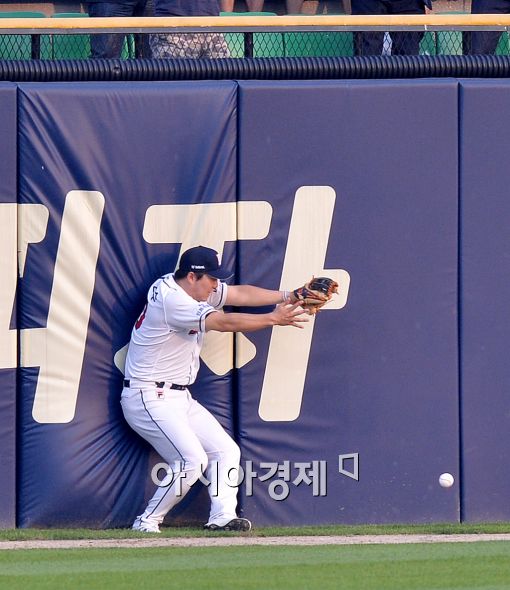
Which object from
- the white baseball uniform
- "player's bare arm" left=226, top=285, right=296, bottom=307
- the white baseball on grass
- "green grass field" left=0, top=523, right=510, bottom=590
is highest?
"player's bare arm" left=226, top=285, right=296, bottom=307

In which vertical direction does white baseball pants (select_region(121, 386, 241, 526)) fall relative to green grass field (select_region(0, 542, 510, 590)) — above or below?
above

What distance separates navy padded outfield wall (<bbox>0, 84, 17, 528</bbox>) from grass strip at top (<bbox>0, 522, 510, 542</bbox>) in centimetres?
27

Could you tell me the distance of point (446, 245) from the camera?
7.64 m

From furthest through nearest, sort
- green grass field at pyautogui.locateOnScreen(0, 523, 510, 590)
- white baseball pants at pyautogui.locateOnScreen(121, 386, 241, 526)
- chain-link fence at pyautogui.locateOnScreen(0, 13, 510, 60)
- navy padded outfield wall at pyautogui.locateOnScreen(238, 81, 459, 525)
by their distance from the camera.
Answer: chain-link fence at pyautogui.locateOnScreen(0, 13, 510, 60) → navy padded outfield wall at pyautogui.locateOnScreen(238, 81, 459, 525) → white baseball pants at pyautogui.locateOnScreen(121, 386, 241, 526) → green grass field at pyautogui.locateOnScreen(0, 523, 510, 590)

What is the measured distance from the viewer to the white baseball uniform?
23.6ft

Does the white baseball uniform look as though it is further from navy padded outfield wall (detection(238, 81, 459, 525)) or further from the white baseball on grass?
the white baseball on grass

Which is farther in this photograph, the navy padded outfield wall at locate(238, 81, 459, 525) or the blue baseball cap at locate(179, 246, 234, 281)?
the navy padded outfield wall at locate(238, 81, 459, 525)

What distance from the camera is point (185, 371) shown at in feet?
24.1

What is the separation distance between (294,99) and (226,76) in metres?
0.48

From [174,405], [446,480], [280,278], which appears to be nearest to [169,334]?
[174,405]

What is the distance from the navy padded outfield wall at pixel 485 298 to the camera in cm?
764

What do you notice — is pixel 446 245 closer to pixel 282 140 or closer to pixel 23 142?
pixel 282 140

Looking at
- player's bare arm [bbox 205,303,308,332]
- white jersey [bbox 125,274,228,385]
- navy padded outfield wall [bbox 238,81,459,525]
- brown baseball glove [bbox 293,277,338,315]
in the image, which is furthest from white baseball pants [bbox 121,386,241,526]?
brown baseball glove [bbox 293,277,338,315]

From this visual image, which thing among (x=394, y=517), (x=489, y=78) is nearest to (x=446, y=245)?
(x=489, y=78)
